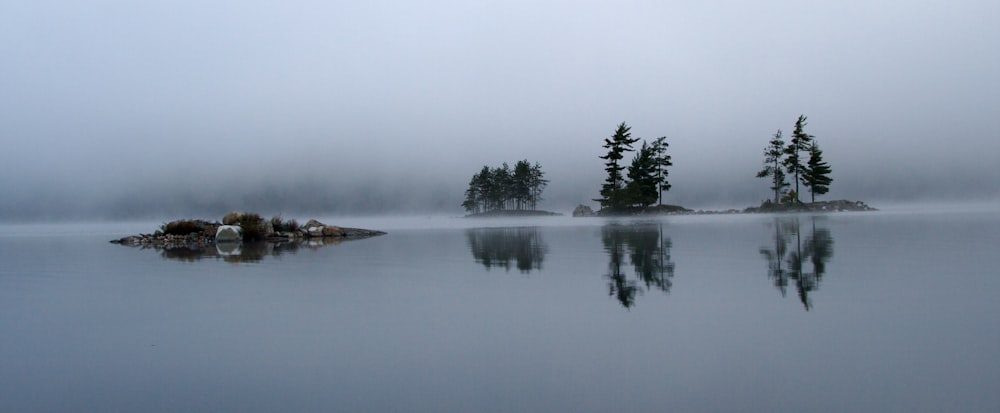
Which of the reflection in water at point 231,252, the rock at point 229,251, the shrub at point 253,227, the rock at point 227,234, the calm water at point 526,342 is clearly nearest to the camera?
the calm water at point 526,342

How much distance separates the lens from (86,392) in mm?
3701

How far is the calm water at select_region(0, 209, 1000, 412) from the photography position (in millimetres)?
3400

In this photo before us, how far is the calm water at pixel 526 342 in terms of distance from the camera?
11.2 ft

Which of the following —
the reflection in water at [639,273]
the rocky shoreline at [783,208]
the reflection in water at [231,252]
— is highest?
the rocky shoreline at [783,208]

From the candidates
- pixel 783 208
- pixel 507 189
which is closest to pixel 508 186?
pixel 507 189

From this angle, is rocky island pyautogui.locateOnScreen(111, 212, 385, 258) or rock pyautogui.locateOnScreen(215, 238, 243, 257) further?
rocky island pyautogui.locateOnScreen(111, 212, 385, 258)

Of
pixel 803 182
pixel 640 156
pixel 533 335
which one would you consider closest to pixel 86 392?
pixel 533 335

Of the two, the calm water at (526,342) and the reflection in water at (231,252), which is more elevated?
the reflection in water at (231,252)

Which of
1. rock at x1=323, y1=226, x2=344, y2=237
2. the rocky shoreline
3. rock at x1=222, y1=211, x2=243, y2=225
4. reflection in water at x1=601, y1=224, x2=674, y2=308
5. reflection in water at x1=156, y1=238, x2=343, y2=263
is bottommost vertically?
reflection in water at x1=601, y1=224, x2=674, y2=308

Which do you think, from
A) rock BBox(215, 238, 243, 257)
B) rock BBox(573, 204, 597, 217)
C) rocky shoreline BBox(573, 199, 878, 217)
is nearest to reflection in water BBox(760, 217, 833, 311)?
rock BBox(215, 238, 243, 257)

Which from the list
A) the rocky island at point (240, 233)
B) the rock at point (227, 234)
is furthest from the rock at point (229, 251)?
the rock at point (227, 234)

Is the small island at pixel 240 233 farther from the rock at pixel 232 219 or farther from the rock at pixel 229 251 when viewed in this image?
the rock at pixel 229 251

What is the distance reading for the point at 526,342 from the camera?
459 centimetres

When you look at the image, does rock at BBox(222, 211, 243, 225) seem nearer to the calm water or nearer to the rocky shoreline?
the calm water
